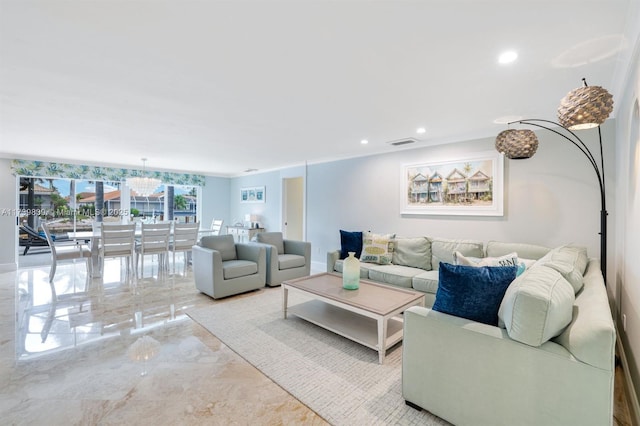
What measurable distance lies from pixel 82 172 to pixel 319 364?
6869 millimetres

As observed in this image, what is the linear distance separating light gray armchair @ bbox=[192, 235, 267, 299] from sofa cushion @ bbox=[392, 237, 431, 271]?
6.51 ft

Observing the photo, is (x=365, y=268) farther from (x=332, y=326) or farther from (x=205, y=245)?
(x=205, y=245)

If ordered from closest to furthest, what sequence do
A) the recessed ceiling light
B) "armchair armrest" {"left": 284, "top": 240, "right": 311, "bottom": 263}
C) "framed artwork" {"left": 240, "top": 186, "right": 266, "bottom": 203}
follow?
the recessed ceiling light → "armchair armrest" {"left": 284, "top": 240, "right": 311, "bottom": 263} → "framed artwork" {"left": 240, "top": 186, "right": 266, "bottom": 203}

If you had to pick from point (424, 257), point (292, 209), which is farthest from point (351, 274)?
point (292, 209)

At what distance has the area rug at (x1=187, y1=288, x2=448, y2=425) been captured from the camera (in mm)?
1801

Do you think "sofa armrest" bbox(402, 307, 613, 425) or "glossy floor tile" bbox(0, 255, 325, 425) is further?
"glossy floor tile" bbox(0, 255, 325, 425)

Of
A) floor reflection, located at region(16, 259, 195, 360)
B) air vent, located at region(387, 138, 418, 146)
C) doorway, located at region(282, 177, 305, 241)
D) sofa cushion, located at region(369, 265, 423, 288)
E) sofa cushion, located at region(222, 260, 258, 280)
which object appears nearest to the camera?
floor reflection, located at region(16, 259, 195, 360)

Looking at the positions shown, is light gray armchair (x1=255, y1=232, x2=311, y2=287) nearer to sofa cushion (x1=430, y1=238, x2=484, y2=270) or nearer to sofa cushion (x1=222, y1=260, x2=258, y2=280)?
sofa cushion (x1=222, y1=260, x2=258, y2=280)

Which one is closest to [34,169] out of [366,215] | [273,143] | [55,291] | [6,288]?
[6,288]

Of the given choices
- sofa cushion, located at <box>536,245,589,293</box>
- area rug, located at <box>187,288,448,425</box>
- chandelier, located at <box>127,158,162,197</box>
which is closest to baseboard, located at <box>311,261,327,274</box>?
area rug, located at <box>187,288,448,425</box>

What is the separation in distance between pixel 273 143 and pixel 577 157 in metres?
3.90

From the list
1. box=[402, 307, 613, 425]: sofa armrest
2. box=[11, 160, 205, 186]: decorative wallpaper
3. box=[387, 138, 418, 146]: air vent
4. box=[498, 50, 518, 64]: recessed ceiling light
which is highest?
box=[387, 138, 418, 146]: air vent

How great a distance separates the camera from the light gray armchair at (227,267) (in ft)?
12.6

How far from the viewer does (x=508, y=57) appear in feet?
6.39
